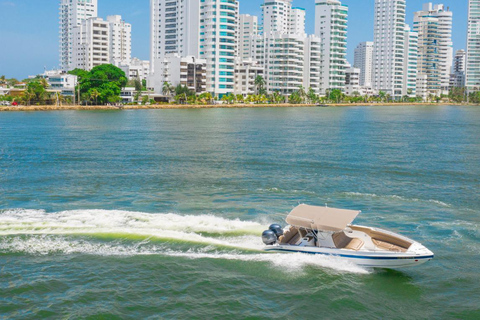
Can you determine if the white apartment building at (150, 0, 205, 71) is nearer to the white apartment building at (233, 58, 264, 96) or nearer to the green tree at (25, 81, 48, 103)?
the white apartment building at (233, 58, 264, 96)

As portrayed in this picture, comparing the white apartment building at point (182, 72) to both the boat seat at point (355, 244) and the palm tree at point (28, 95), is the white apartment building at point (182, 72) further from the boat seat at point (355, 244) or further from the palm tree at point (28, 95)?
the boat seat at point (355, 244)

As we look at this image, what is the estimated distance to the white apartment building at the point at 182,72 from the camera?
163 m

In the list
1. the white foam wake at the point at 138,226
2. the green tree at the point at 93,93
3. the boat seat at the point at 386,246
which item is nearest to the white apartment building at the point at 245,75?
the green tree at the point at 93,93

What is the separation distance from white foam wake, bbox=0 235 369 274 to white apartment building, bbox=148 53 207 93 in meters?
144

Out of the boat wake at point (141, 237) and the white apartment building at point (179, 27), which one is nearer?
the boat wake at point (141, 237)

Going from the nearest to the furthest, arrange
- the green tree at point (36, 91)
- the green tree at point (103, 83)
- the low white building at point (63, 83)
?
the green tree at point (36, 91)
the green tree at point (103, 83)
the low white building at point (63, 83)

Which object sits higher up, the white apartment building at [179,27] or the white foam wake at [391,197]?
the white apartment building at [179,27]

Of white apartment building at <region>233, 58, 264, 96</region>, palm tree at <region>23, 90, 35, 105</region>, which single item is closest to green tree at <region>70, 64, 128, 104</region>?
palm tree at <region>23, 90, 35, 105</region>

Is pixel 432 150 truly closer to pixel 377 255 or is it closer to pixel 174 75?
pixel 377 255

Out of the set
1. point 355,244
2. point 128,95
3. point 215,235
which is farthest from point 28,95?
point 355,244

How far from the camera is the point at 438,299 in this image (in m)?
17.7

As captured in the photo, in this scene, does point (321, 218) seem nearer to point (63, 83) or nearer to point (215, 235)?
point (215, 235)

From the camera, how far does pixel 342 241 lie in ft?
65.6

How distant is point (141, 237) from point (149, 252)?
1.77 m
